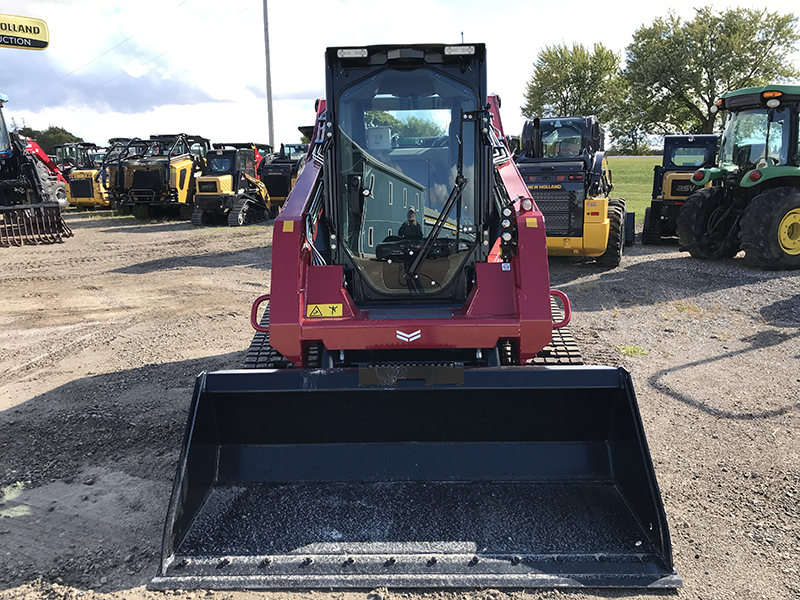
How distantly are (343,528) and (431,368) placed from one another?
93cm

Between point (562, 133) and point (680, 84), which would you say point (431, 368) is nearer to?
point (562, 133)

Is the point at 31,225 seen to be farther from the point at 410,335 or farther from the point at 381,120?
the point at 410,335

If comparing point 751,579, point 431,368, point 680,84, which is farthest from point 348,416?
point 680,84

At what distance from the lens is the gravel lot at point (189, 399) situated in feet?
9.96

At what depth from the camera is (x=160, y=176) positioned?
59.7ft

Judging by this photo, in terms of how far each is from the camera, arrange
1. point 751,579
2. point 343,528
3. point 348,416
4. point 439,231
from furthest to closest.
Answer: point 439,231 < point 348,416 < point 343,528 < point 751,579

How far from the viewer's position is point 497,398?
354 centimetres

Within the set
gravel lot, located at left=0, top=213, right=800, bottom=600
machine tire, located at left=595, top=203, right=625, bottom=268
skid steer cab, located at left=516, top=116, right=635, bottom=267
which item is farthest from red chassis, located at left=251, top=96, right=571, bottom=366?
machine tire, located at left=595, top=203, right=625, bottom=268

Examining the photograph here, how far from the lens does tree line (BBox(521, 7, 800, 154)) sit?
122 feet

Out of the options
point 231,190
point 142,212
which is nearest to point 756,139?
point 231,190

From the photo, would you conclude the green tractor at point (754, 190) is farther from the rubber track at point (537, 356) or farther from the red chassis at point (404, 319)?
the red chassis at point (404, 319)

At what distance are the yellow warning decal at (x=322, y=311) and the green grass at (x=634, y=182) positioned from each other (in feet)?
48.9

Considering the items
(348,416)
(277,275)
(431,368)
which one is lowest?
(348,416)

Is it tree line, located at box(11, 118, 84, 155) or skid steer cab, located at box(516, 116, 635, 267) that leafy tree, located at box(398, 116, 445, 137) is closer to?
skid steer cab, located at box(516, 116, 635, 267)
